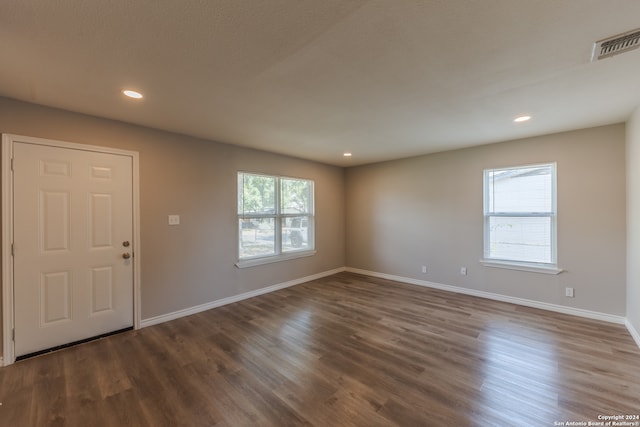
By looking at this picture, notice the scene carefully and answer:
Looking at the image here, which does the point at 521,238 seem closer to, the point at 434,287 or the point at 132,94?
the point at 434,287

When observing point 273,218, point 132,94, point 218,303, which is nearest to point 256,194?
point 273,218

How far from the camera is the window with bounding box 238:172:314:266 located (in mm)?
4328

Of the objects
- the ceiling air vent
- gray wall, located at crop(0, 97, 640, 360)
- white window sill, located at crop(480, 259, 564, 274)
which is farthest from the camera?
white window sill, located at crop(480, 259, 564, 274)

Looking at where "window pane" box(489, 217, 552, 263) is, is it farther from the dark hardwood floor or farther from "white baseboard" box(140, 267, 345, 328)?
"white baseboard" box(140, 267, 345, 328)

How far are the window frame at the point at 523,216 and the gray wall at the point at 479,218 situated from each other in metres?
0.06

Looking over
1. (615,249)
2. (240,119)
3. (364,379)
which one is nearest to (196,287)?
(240,119)

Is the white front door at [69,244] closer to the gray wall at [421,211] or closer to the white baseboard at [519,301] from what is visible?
the gray wall at [421,211]

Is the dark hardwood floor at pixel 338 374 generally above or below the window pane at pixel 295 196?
below

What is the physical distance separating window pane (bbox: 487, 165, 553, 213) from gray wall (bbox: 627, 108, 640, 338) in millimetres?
763

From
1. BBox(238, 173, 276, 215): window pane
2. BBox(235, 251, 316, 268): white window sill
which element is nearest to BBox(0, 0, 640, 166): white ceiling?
BBox(238, 173, 276, 215): window pane

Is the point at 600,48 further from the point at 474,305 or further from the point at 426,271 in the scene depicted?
the point at 426,271

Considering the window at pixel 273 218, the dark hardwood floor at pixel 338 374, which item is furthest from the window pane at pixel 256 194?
the dark hardwood floor at pixel 338 374

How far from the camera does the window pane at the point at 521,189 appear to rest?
370cm

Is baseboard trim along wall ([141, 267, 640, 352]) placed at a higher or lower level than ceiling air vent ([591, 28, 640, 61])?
lower
